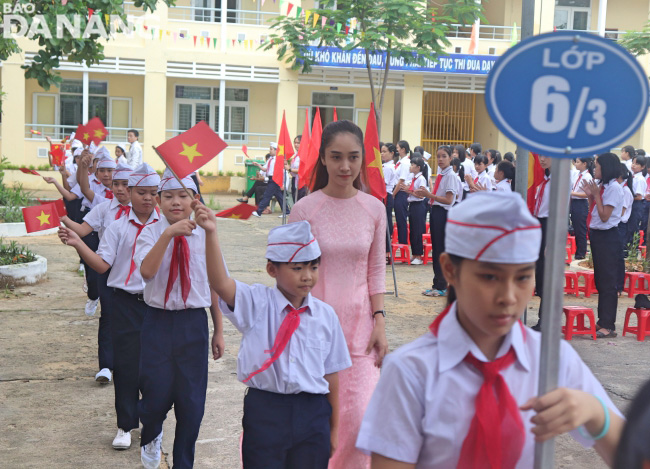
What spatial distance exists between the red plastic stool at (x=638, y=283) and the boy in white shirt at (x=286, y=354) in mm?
8017

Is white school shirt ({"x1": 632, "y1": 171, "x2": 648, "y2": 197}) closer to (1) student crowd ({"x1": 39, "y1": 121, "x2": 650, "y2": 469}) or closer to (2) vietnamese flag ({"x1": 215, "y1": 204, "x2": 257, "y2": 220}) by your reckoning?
(1) student crowd ({"x1": 39, "y1": 121, "x2": 650, "y2": 469})

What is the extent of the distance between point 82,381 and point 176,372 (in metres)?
2.45

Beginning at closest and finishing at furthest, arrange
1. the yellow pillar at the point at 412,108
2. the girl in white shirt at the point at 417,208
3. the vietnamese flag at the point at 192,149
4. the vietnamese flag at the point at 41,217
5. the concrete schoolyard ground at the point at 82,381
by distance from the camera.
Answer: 1. the vietnamese flag at the point at 192,149
2. the concrete schoolyard ground at the point at 82,381
3. the vietnamese flag at the point at 41,217
4. the girl in white shirt at the point at 417,208
5. the yellow pillar at the point at 412,108

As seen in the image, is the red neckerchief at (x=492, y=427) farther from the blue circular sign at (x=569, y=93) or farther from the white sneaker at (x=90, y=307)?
the white sneaker at (x=90, y=307)

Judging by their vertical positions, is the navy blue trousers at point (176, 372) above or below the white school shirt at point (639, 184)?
below

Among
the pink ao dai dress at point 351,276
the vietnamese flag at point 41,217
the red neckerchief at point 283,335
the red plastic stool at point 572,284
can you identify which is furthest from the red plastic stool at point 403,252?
the red neckerchief at point 283,335

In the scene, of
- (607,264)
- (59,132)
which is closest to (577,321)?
(607,264)

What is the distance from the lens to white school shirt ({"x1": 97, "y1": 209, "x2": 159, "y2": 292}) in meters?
4.95

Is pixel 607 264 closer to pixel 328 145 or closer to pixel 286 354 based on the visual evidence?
pixel 328 145

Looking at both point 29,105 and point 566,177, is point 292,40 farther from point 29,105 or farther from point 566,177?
point 566,177

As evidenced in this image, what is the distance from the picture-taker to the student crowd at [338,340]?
5.85 ft

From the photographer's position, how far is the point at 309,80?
27688 mm

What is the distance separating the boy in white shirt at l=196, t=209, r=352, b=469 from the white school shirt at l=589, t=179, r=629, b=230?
5.67m

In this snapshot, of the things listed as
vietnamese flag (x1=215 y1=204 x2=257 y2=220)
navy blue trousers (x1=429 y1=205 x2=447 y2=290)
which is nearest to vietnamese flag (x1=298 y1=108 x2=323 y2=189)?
navy blue trousers (x1=429 y1=205 x2=447 y2=290)
